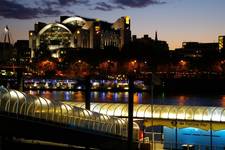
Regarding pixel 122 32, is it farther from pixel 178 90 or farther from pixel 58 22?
pixel 178 90

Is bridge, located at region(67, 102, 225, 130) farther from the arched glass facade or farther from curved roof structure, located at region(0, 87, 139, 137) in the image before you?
the arched glass facade

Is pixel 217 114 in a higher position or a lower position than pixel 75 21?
lower

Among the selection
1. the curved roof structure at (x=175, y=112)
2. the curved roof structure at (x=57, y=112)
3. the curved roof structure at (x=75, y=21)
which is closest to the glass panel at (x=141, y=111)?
the curved roof structure at (x=175, y=112)

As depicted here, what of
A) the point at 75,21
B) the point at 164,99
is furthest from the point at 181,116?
the point at 75,21

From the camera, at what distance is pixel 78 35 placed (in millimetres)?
178375

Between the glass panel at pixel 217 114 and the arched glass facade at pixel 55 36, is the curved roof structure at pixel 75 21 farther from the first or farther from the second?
the glass panel at pixel 217 114

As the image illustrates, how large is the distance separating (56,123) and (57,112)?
381mm

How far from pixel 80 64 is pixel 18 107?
120 meters

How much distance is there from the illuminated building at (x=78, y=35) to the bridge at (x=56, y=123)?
15222cm

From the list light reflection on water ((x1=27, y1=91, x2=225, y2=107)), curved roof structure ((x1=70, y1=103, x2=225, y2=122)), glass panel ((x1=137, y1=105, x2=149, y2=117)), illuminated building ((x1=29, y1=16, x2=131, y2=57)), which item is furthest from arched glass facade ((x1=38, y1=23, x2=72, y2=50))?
Result: glass panel ((x1=137, y1=105, x2=149, y2=117))

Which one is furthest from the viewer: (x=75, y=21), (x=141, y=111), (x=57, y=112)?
(x=75, y=21)

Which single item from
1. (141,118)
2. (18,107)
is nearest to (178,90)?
(141,118)

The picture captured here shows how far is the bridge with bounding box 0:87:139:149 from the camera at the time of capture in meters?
13.8

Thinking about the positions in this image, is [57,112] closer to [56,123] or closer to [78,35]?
[56,123]
